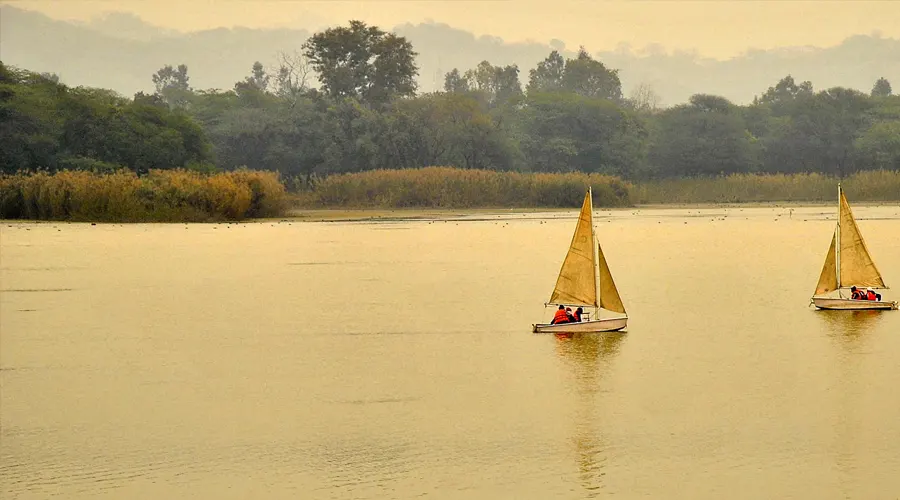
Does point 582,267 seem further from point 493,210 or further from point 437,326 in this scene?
point 493,210

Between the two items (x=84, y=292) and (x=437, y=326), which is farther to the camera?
(x=84, y=292)

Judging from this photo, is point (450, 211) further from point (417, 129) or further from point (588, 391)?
point (588, 391)

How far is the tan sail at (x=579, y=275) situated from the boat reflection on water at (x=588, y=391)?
0.66 meters

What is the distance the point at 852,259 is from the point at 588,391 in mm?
10984

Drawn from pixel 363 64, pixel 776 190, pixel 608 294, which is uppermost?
pixel 363 64

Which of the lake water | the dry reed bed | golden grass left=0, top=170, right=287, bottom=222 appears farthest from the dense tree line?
the lake water

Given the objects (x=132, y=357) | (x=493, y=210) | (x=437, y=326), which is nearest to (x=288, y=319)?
(x=437, y=326)

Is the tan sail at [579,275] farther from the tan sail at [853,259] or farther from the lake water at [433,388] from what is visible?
the tan sail at [853,259]

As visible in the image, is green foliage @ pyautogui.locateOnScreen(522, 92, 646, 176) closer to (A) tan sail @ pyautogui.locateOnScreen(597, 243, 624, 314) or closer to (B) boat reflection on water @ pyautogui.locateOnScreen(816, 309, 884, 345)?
(B) boat reflection on water @ pyautogui.locateOnScreen(816, 309, 884, 345)

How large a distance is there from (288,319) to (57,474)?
12019 millimetres

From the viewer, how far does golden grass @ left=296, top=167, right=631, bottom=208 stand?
8219 centimetres

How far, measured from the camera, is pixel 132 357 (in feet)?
66.4

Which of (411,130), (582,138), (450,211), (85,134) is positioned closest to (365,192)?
(450,211)

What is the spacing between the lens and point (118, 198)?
61.6 meters
